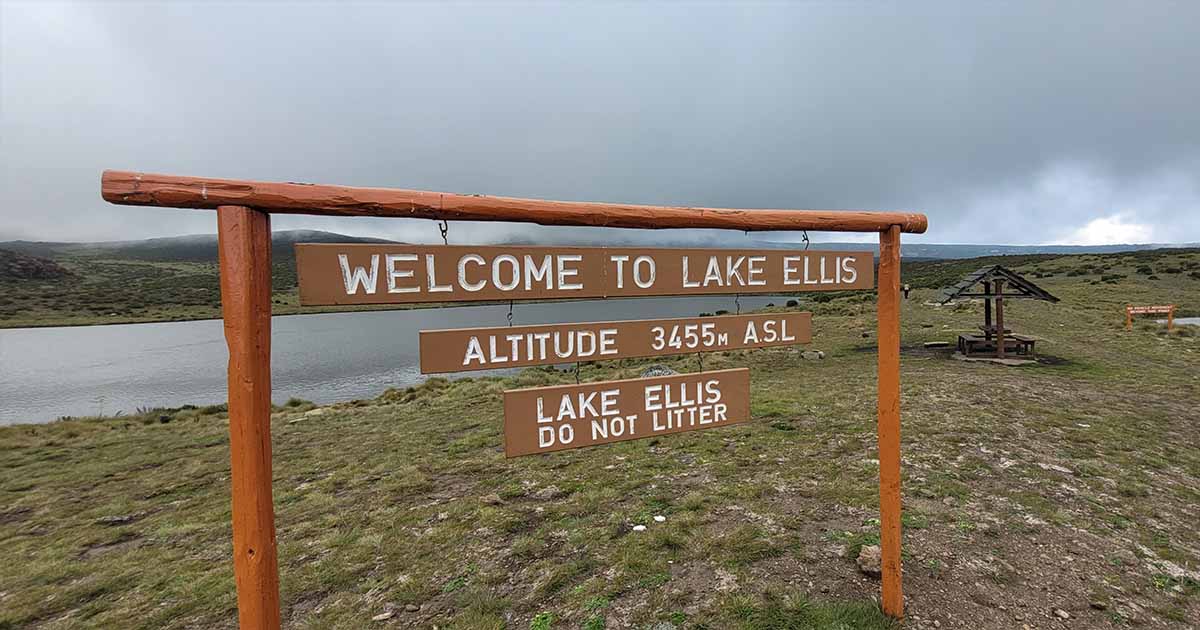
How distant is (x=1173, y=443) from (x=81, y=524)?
16.3 meters

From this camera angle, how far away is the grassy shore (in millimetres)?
3863

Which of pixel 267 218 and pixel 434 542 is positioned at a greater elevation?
pixel 267 218

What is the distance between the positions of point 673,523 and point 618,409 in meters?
2.77

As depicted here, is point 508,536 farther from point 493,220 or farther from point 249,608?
point 493,220

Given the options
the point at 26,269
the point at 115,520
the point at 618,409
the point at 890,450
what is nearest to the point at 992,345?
the point at 890,450

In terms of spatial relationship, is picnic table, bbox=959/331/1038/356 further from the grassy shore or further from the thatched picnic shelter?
the grassy shore

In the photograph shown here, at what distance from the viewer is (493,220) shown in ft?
9.34

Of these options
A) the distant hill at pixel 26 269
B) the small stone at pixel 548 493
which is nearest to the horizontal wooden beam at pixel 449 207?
the small stone at pixel 548 493

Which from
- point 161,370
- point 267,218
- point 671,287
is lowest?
point 161,370

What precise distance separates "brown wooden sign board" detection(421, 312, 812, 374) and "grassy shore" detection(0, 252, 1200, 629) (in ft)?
7.15

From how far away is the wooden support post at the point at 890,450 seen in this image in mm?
3533

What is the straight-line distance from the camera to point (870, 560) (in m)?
4.14

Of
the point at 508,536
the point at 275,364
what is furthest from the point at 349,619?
the point at 275,364

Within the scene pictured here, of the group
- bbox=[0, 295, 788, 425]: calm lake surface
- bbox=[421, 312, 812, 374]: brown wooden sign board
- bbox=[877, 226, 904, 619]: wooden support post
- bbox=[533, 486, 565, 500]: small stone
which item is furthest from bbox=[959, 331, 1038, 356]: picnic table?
bbox=[421, 312, 812, 374]: brown wooden sign board
